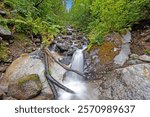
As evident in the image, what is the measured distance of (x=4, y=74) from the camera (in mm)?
7824

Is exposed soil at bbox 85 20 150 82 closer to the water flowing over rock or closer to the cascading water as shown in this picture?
the water flowing over rock

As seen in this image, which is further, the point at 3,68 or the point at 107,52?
the point at 107,52

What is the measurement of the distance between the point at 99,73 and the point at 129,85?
161 centimetres

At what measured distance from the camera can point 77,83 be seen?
7.77m

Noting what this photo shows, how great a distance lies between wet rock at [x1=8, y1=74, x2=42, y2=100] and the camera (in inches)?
260

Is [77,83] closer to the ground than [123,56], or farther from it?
closer to the ground

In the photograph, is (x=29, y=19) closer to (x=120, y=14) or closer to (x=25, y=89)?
(x=120, y=14)

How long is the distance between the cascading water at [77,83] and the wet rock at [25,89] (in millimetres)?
743

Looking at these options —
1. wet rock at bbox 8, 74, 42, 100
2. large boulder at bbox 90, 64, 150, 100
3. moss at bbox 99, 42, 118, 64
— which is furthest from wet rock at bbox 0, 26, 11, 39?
large boulder at bbox 90, 64, 150, 100

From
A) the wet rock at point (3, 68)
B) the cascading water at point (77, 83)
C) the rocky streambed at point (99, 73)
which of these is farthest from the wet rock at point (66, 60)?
the wet rock at point (3, 68)

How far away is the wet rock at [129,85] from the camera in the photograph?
5.96 metres

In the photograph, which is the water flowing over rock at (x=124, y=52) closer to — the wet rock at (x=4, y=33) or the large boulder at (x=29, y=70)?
the large boulder at (x=29, y=70)

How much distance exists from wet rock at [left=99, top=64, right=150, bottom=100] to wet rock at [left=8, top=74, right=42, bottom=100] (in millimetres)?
1837

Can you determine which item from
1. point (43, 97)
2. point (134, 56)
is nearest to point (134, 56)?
point (134, 56)
